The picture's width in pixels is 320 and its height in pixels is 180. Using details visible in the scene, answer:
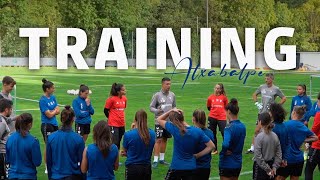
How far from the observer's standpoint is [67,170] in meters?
9.25

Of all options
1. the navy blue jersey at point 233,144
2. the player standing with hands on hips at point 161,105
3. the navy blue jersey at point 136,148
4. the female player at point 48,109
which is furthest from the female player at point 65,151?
the player standing with hands on hips at point 161,105

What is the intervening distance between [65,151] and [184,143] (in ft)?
5.68

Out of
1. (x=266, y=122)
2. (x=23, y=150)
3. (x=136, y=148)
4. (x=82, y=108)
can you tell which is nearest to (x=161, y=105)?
(x=82, y=108)

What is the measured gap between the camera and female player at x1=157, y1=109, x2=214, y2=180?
9672 millimetres

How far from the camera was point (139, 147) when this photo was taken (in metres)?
9.88

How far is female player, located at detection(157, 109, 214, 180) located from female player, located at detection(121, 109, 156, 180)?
0.34m

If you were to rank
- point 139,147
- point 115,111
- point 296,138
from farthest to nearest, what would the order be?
1. point 115,111
2. point 296,138
3. point 139,147

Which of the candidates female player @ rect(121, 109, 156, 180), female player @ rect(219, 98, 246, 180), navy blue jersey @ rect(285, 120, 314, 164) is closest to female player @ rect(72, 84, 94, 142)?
female player @ rect(121, 109, 156, 180)

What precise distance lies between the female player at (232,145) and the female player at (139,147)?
1.21 metres

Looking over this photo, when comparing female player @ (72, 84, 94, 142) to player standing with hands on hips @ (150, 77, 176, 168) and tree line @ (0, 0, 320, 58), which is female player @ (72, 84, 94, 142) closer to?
player standing with hands on hips @ (150, 77, 176, 168)

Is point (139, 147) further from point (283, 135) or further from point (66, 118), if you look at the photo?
point (283, 135)

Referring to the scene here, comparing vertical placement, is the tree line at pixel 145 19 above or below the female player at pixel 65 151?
above

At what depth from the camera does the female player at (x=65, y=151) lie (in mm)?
9195

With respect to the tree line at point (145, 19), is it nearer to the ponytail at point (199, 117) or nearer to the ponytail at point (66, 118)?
the ponytail at point (199, 117)
